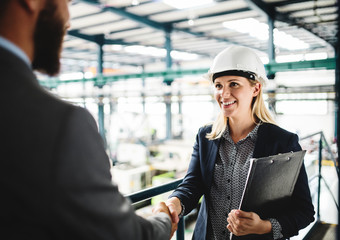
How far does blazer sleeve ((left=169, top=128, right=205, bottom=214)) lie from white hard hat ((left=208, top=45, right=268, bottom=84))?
411 millimetres

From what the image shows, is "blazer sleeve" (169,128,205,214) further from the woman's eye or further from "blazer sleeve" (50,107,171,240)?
"blazer sleeve" (50,107,171,240)

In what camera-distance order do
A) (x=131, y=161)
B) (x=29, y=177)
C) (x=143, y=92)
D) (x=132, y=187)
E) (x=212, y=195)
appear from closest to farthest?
(x=29, y=177)
(x=212, y=195)
(x=132, y=187)
(x=143, y=92)
(x=131, y=161)

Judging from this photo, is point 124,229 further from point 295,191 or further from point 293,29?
point 293,29

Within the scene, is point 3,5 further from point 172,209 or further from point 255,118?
point 255,118

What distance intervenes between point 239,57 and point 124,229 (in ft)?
3.90

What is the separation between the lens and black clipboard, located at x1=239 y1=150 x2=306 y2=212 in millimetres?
1239

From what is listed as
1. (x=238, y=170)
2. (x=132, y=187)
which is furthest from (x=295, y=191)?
(x=132, y=187)

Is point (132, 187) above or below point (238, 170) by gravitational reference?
below

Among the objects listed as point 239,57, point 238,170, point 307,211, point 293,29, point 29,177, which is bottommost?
point 307,211

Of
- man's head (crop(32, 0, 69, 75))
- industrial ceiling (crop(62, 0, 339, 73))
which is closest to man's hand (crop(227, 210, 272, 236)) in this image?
man's head (crop(32, 0, 69, 75))

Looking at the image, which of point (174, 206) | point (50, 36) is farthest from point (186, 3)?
point (50, 36)

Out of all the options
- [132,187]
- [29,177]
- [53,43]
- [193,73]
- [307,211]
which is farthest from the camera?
[132,187]

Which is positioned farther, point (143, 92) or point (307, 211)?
point (143, 92)

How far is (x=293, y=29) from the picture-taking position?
8828mm
